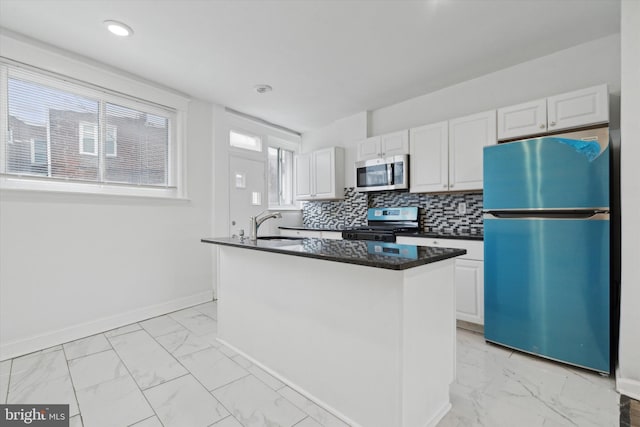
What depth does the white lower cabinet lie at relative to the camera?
2.70 metres

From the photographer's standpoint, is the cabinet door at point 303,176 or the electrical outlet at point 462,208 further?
the cabinet door at point 303,176

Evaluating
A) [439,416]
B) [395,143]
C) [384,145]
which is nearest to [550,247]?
[439,416]

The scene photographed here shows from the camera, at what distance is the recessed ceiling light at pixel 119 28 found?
2207mm

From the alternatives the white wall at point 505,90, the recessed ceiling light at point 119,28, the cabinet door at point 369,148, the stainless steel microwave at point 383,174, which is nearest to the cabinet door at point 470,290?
the stainless steel microwave at point 383,174

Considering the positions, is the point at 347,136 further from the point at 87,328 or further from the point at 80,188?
the point at 87,328

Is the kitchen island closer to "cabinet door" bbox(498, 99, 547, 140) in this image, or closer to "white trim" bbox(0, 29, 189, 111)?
"cabinet door" bbox(498, 99, 547, 140)

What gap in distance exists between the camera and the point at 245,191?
14.1 feet

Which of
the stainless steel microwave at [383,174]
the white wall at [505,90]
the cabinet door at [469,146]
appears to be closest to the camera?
the white wall at [505,90]

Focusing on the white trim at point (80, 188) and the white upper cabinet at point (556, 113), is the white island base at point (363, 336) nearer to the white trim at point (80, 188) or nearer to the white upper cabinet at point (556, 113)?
the white upper cabinet at point (556, 113)

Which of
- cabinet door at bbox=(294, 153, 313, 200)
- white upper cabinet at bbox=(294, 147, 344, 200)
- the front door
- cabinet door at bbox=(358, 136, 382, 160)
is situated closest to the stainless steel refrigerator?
cabinet door at bbox=(358, 136, 382, 160)

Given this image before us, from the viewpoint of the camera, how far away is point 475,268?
273 centimetres

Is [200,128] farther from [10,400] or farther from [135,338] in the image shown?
[10,400]

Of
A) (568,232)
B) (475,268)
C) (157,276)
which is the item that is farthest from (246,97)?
(568,232)

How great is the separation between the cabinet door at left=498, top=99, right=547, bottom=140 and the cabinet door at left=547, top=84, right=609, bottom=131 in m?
0.05
